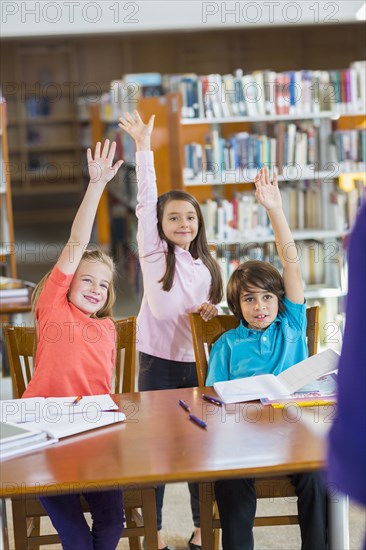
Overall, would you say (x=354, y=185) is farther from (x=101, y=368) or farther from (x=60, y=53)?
(x=60, y=53)

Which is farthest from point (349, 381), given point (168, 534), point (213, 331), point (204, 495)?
point (168, 534)

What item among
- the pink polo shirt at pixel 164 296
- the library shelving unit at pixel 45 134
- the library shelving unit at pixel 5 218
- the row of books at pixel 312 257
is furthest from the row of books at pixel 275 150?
the library shelving unit at pixel 45 134

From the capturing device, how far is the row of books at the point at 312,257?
221 inches

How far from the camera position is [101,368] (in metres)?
2.46

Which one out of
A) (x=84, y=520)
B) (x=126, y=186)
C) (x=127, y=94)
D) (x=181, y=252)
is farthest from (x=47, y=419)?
(x=126, y=186)

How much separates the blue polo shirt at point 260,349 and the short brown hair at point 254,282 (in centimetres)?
6

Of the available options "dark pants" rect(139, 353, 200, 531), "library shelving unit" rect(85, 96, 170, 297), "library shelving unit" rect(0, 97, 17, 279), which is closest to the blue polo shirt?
"dark pants" rect(139, 353, 200, 531)

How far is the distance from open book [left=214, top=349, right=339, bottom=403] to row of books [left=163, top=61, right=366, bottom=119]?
3405 millimetres

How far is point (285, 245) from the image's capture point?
8.54ft

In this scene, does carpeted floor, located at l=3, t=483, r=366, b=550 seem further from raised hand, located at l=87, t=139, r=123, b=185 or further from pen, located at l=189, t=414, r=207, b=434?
raised hand, located at l=87, t=139, r=123, b=185

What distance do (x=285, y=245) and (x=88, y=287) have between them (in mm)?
595

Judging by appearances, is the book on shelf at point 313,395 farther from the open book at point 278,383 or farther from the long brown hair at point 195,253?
the long brown hair at point 195,253

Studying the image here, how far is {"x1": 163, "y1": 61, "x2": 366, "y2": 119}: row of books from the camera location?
5.44 metres

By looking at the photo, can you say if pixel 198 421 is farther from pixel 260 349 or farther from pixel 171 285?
pixel 171 285
